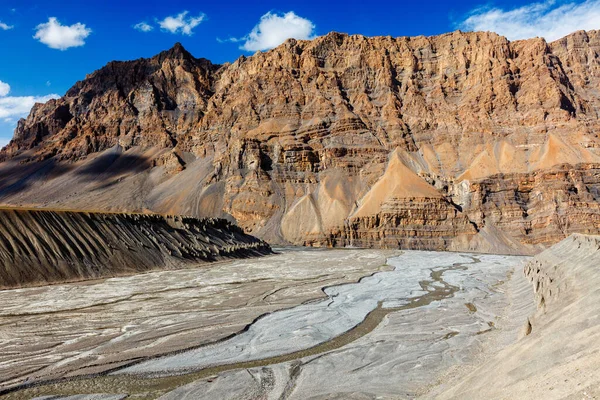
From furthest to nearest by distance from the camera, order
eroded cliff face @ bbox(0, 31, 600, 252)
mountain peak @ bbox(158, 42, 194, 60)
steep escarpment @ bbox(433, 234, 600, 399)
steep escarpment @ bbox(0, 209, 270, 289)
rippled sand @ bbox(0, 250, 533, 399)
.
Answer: mountain peak @ bbox(158, 42, 194, 60)
eroded cliff face @ bbox(0, 31, 600, 252)
steep escarpment @ bbox(0, 209, 270, 289)
rippled sand @ bbox(0, 250, 533, 399)
steep escarpment @ bbox(433, 234, 600, 399)

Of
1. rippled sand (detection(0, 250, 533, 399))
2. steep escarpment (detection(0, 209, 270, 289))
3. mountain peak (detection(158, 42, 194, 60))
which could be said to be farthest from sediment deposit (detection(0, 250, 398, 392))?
mountain peak (detection(158, 42, 194, 60))

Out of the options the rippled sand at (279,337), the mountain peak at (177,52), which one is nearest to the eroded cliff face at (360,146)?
the mountain peak at (177,52)

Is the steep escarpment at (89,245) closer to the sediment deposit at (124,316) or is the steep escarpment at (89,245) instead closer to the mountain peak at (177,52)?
the sediment deposit at (124,316)

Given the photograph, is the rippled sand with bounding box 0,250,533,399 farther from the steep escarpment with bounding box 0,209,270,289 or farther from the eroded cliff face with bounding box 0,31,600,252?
the eroded cliff face with bounding box 0,31,600,252

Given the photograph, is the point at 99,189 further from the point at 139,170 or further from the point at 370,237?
the point at 370,237

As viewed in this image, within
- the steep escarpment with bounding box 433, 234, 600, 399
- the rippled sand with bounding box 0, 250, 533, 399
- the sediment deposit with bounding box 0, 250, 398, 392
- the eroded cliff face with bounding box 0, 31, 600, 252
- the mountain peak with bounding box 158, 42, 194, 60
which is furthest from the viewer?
the mountain peak with bounding box 158, 42, 194, 60

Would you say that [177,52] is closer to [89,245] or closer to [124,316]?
[89,245]

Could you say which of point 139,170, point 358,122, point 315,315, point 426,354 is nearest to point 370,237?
point 358,122

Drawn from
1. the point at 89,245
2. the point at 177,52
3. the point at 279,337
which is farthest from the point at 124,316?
the point at 177,52
